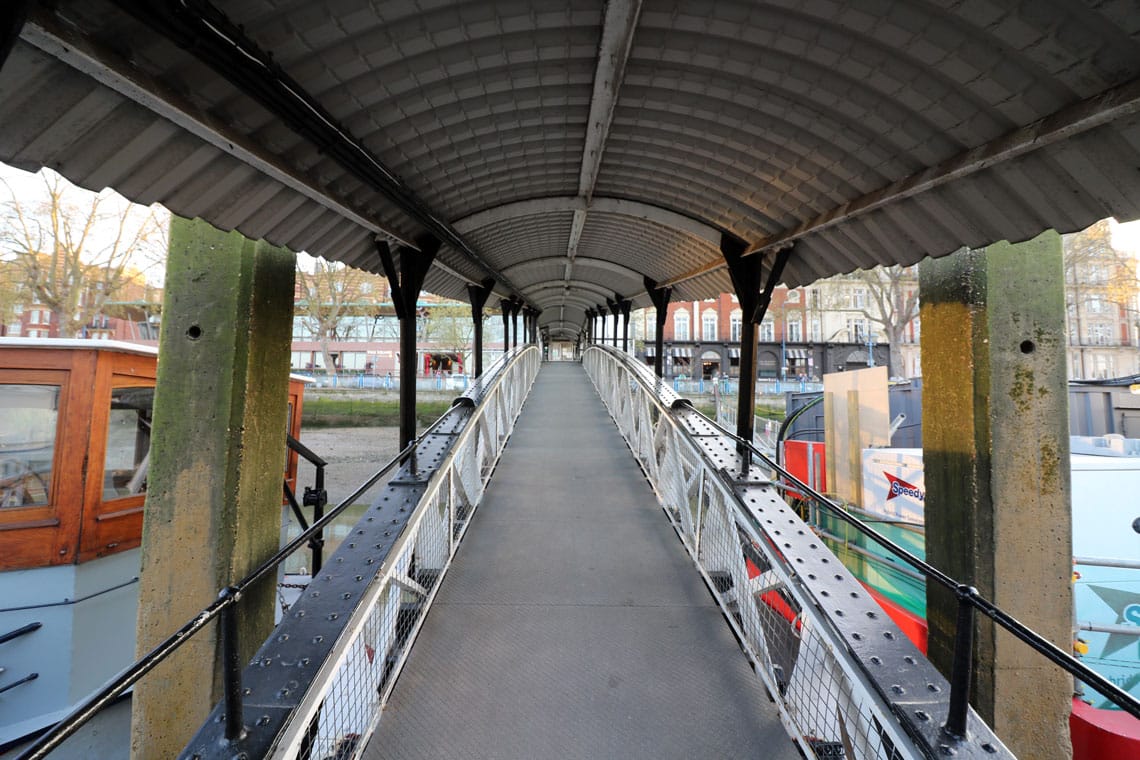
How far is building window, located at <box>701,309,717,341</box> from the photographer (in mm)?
42219

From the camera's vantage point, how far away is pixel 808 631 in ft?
7.59

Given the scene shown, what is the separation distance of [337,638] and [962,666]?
2195 millimetres

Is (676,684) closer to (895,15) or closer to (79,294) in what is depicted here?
(895,15)

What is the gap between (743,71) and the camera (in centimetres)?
293

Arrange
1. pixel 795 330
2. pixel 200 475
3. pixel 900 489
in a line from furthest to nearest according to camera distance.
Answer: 1. pixel 795 330
2. pixel 900 489
3. pixel 200 475

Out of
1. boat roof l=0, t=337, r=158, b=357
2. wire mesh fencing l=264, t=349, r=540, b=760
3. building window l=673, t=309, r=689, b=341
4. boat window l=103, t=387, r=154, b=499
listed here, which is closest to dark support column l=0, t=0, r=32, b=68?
wire mesh fencing l=264, t=349, r=540, b=760

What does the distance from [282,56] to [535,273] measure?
27.3 feet

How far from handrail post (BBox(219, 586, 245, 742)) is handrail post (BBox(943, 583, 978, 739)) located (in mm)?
2001

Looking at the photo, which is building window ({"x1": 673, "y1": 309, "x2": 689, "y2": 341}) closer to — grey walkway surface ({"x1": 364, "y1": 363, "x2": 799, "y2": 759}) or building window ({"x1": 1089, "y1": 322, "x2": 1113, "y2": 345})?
building window ({"x1": 1089, "y1": 322, "x2": 1113, "y2": 345})

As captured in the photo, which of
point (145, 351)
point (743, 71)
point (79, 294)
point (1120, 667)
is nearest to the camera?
point (743, 71)

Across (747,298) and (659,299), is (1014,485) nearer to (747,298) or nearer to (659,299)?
(747,298)

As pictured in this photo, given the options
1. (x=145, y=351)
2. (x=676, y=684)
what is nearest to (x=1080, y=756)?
(x=676, y=684)

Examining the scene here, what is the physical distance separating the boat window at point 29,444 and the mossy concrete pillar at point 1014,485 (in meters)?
7.54

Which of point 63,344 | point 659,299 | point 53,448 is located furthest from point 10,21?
point 659,299
